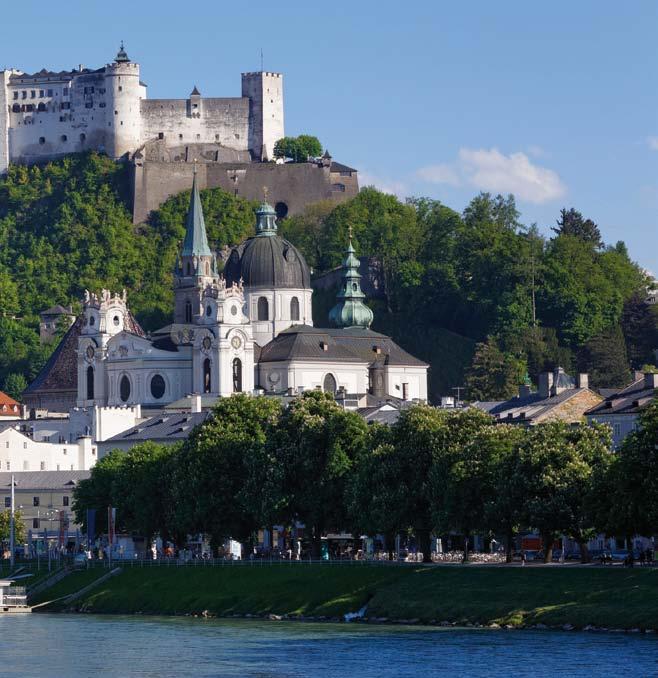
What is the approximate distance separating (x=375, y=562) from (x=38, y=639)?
59.4ft

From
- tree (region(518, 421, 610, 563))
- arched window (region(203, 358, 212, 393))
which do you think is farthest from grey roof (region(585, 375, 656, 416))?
arched window (region(203, 358, 212, 393))

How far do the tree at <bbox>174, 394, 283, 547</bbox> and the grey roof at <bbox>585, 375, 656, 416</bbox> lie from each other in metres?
19.7

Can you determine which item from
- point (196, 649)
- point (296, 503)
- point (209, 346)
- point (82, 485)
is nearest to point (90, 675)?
point (196, 649)

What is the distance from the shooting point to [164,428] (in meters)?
170

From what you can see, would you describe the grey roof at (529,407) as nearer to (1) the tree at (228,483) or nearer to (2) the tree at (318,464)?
(1) the tree at (228,483)

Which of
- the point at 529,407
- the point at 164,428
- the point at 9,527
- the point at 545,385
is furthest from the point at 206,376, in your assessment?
the point at 529,407

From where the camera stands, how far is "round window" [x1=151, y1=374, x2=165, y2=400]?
636 ft

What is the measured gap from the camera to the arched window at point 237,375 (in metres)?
191

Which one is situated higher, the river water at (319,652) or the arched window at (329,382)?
the arched window at (329,382)

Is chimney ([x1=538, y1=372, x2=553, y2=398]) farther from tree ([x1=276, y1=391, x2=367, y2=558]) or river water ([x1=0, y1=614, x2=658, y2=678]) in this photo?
river water ([x1=0, y1=614, x2=658, y2=678])

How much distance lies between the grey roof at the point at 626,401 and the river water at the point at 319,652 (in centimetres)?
3521

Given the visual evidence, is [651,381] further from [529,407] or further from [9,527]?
[9,527]

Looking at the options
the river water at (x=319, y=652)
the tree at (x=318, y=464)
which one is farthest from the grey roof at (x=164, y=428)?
the river water at (x=319, y=652)

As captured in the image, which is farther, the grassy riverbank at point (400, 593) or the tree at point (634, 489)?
the tree at point (634, 489)
